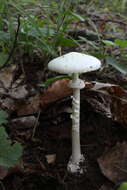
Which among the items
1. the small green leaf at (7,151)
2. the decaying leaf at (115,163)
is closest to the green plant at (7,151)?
the small green leaf at (7,151)

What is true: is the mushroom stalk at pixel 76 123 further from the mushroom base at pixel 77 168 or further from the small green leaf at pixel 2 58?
the small green leaf at pixel 2 58

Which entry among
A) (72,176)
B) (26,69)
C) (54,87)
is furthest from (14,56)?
(72,176)

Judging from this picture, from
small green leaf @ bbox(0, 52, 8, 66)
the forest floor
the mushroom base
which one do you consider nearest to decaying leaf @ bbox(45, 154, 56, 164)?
the forest floor

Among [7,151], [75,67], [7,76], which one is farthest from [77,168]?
[7,76]

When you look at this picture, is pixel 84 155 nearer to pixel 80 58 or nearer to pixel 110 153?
pixel 110 153

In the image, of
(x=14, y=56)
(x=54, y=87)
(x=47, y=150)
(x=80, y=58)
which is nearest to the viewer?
(x=80, y=58)

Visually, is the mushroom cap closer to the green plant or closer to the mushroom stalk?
the mushroom stalk
